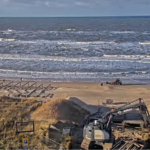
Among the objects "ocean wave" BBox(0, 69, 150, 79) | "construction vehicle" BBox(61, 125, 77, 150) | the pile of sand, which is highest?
"ocean wave" BBox(0, 69, 150, 79)

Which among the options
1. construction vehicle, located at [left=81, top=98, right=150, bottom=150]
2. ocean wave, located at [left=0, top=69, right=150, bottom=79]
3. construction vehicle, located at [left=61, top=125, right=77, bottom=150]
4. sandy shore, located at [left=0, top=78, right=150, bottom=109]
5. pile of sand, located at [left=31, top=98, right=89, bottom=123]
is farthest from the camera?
ocean wave, located at [left=0, top=69, right=150, bottom=79]

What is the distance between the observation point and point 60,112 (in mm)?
21734

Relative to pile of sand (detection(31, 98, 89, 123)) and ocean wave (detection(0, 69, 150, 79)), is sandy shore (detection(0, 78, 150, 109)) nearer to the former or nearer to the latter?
ocean wave (detection(0, 69, 150, 79))

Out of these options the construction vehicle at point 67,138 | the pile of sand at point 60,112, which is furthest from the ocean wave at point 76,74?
the construction vehicle at point 67,138

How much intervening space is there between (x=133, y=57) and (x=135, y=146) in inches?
1340

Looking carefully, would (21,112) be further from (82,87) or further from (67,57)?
(67,57)

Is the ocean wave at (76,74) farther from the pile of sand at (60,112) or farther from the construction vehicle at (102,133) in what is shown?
the construction vehicle at (102,133)

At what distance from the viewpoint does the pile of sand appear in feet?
69.1

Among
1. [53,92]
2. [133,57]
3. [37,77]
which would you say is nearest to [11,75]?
[37,77]

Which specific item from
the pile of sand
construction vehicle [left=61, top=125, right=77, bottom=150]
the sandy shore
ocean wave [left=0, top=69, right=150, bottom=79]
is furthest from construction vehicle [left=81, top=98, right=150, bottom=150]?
ocean wave [left=0, top=69, right=150, bottom=79]

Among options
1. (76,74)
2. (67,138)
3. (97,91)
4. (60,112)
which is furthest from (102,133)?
(76,74)

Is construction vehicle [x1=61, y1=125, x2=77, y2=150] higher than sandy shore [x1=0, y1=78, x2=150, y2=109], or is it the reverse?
sandy shore [x1=0, y1=78, x2=150, y2=109]

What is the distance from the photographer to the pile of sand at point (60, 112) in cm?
2105

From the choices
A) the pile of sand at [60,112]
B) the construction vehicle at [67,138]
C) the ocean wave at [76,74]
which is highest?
the ocean wave at [76,74]
